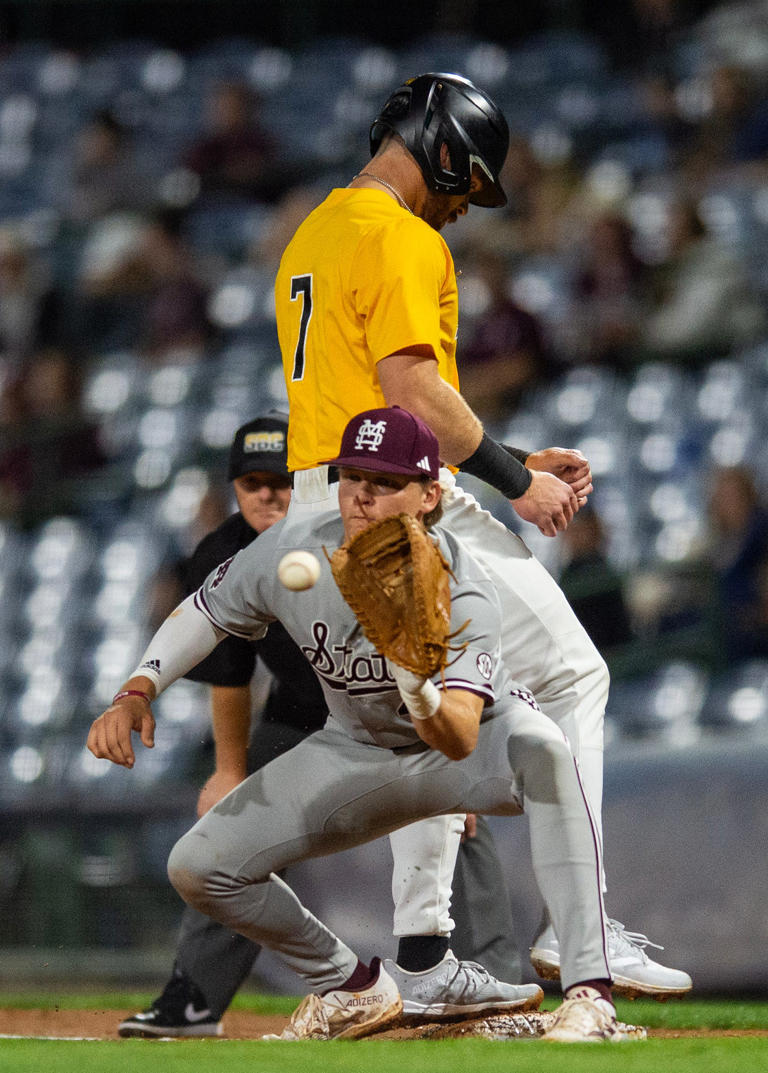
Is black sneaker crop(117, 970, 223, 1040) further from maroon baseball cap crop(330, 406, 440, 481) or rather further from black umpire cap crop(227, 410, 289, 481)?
maroon baseball cap crop(330, 406, 440, 481)

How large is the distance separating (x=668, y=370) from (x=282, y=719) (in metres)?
3.88

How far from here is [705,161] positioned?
8.64 metres

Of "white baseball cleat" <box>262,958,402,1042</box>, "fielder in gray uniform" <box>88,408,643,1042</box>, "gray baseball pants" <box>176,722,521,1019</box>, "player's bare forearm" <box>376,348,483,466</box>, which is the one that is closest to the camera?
"fielder in gray uniform" <box>88,408,643,1042</box>

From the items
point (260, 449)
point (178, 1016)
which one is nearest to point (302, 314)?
point (260, 449)

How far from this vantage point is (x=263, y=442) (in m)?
4.44

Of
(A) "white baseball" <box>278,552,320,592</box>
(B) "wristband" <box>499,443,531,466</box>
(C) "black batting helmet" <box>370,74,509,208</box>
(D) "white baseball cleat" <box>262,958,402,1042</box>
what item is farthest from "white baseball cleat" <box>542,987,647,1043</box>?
(C) "black batting helmet" <box>370,74,509,208</box>

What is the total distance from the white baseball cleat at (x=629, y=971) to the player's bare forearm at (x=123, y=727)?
94cm

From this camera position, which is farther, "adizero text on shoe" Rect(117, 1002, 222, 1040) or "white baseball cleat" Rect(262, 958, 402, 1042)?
"adizero text on shoe" Rect(117, 1002, 222, 1040)

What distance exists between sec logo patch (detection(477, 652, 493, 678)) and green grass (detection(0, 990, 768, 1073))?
0.67 meters

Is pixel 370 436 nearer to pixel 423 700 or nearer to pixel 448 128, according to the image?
pixel 423 700

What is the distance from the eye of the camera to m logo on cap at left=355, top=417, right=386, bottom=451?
10.1 ft

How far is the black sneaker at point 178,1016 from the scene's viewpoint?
4.18 meters

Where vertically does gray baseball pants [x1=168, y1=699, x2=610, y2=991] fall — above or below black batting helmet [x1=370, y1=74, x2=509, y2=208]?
below

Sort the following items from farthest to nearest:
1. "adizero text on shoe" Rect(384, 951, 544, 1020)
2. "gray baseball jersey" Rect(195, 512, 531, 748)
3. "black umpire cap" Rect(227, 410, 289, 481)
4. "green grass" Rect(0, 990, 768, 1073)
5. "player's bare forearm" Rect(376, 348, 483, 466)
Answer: "black umpire cap" Rect(227, 410, 289, 481), "adizero text on shoe" Rect(384, 951, 544, 1020), "player's bare forearm" Rect(376, 348, 483, 466), "gray baseball jersey" Rect(195, 512, 531, 748), "green grass" Rect(0, 990, 768, 1073)
